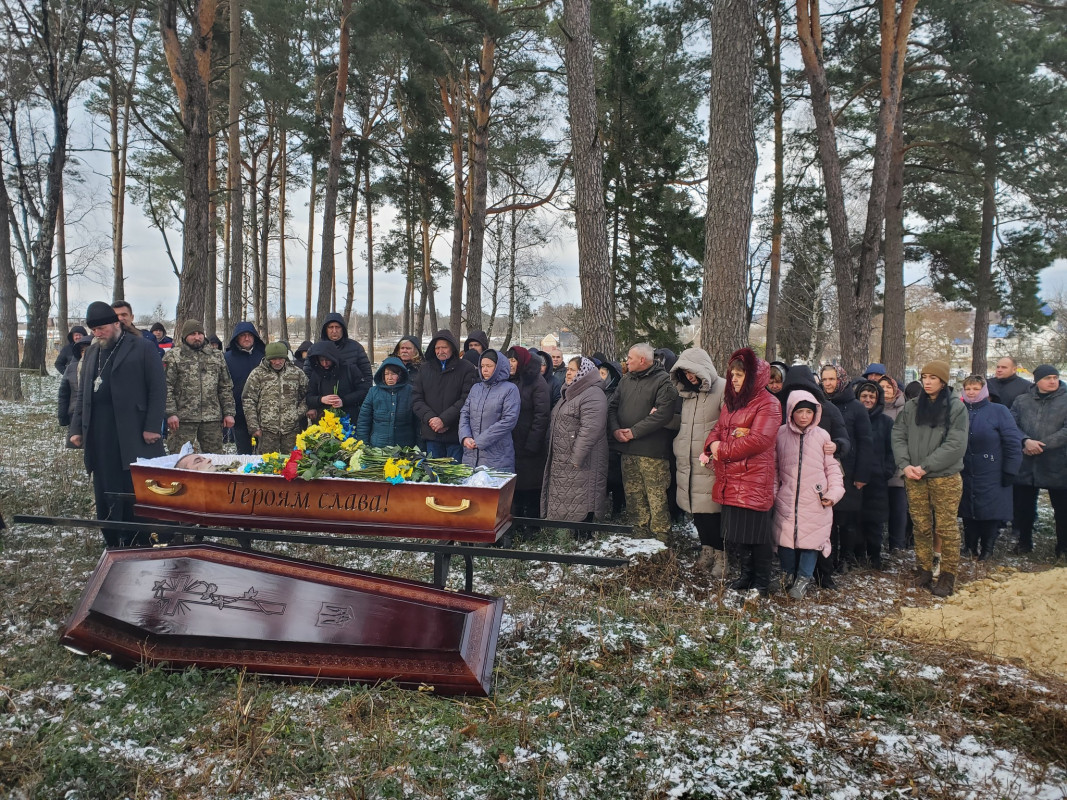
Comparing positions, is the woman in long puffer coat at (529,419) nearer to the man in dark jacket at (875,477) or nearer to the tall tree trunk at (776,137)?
the man in dark jacket at (875,477)

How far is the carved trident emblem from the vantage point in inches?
133

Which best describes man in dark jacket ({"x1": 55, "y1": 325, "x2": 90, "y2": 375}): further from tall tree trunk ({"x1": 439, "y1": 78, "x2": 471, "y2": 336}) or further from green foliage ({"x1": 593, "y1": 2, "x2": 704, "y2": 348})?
green foliage ({"x1": 593, "y1": 2, "x2": 704, "y2": 348})

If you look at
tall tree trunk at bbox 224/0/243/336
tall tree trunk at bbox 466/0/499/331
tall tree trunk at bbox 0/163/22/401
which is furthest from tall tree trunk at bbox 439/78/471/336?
tall tree trunk at bbox 0/163/22/401

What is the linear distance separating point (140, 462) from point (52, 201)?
1139 centimetres

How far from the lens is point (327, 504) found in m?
3.91

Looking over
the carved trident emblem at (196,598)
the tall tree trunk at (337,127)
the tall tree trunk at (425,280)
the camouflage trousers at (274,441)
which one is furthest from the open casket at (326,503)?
the tall tree trunk at (425,280)

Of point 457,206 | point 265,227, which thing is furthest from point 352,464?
point 265,227

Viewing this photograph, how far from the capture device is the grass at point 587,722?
102 inches

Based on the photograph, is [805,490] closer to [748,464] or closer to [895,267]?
[748,464]

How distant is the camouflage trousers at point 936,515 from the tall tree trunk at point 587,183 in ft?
13.5

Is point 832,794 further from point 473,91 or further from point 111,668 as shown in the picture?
point 473,91

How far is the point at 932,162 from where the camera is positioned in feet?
46.5

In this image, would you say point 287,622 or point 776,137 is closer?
point 287,622

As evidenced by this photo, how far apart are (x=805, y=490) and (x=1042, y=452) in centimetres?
296
